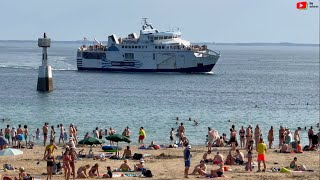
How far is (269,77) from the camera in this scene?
12644 centimetres

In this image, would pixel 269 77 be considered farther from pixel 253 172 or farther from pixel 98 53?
pixel 253 172

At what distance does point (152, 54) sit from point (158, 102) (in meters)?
36.3

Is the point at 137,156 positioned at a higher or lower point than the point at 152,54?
lower

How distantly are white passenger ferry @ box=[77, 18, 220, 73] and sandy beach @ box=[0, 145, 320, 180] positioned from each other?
70.6 metres

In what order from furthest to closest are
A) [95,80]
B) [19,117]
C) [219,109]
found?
[95,80] → [219,109] → [19,117]

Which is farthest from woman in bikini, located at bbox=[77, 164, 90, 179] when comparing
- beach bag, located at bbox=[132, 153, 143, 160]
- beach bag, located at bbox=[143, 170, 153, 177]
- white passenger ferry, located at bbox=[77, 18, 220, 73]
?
white passenger ferry, located at bbox=[77, 18, 220, 73]

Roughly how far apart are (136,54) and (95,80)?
9098mm

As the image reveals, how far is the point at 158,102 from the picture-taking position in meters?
73.5

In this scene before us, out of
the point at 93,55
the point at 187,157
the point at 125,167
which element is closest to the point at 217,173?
the point at 187,157

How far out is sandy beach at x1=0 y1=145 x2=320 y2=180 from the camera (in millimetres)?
28891

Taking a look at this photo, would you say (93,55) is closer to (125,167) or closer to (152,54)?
(152,54)

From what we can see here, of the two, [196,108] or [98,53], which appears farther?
[98,53]

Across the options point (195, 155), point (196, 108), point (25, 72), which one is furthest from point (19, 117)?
point (25, 72)

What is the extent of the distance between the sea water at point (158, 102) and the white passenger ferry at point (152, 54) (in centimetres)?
148
